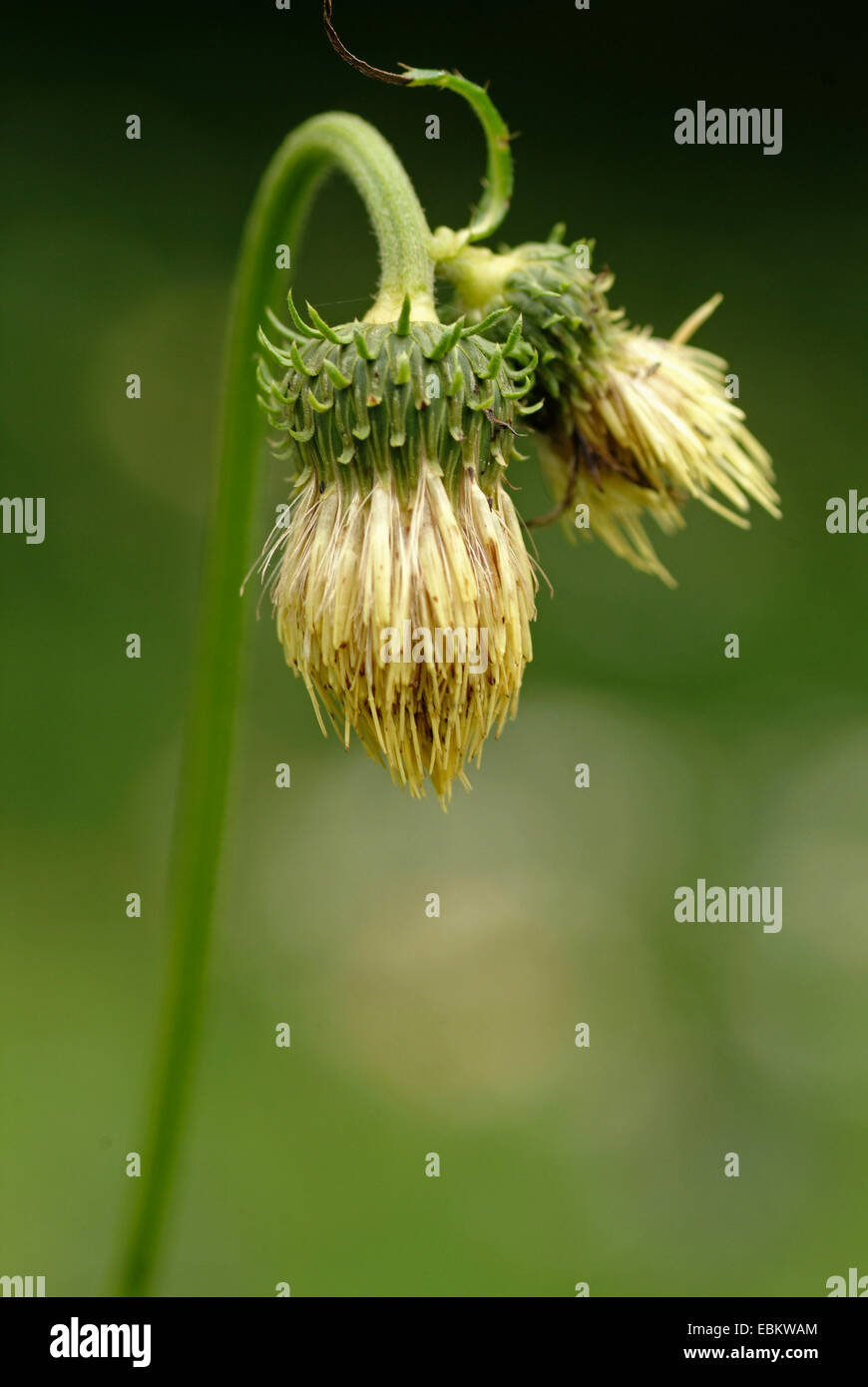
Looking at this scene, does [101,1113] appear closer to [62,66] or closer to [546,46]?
[62,66]

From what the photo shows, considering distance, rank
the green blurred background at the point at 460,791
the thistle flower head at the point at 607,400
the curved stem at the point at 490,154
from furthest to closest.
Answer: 1. the green blurred background at the point at 460,791
2. the thistle flower head at the point at 607,400
3. the curved stem at the point at 490,154

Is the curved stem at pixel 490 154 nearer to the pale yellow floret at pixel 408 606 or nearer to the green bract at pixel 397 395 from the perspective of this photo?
the green bract at pixel 397 395

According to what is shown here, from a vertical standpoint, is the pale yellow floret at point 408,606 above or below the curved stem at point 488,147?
below

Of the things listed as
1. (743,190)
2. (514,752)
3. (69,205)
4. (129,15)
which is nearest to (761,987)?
(514,752)

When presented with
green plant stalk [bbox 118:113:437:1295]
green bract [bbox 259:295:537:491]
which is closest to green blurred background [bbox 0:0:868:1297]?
green plant stalk [bbox 118:113:437:1295]

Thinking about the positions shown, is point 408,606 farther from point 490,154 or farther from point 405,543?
point 490,154

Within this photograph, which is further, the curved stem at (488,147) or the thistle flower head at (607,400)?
the thistle flower head at (607,400)

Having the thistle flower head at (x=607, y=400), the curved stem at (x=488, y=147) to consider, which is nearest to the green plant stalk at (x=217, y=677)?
the curved stem at (x=488, y=147)
